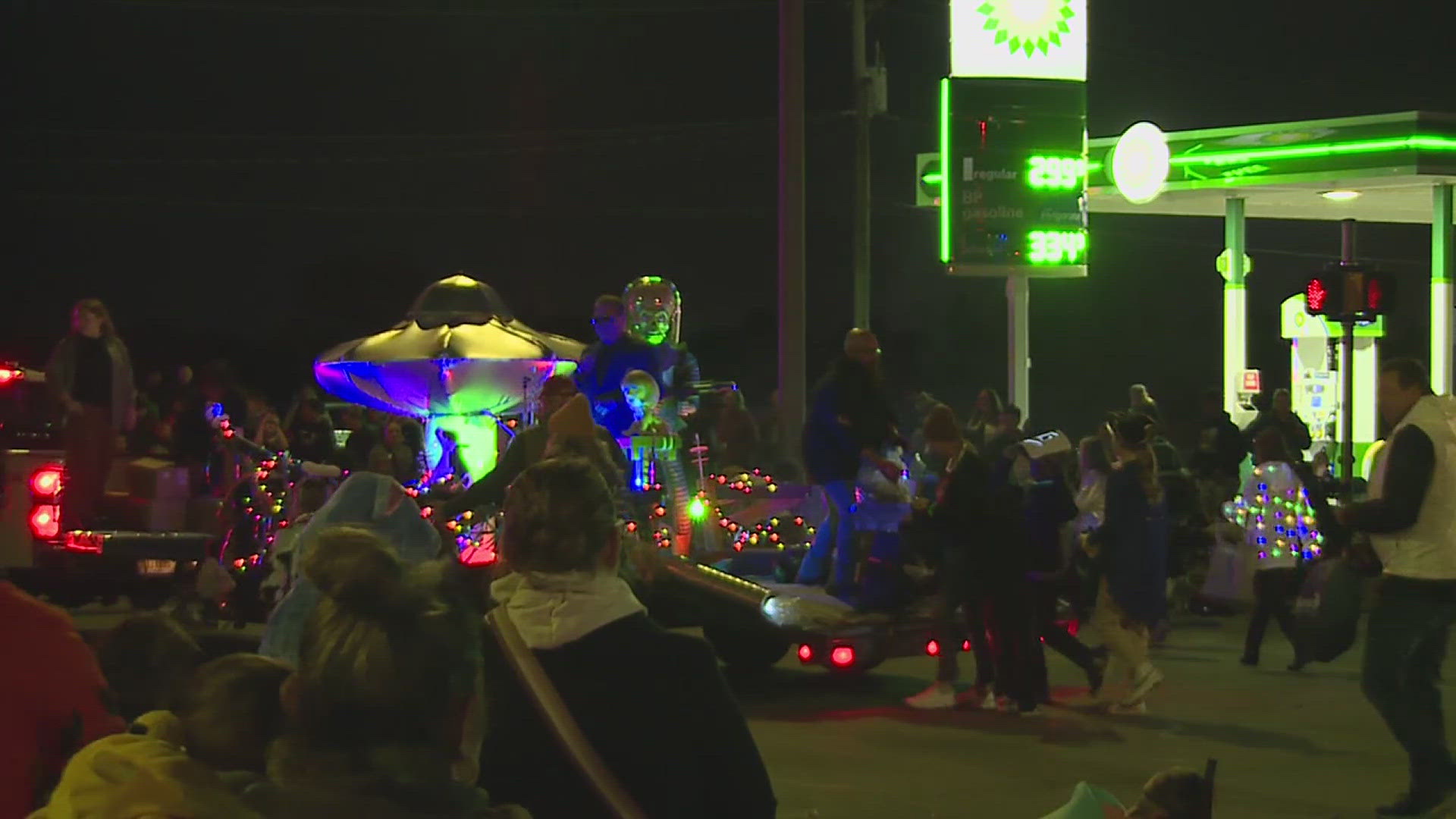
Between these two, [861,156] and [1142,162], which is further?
[861,156]

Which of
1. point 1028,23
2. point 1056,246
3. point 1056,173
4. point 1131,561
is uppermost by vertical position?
point 1028,23

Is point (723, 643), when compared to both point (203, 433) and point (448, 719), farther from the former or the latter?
point (448, 719)

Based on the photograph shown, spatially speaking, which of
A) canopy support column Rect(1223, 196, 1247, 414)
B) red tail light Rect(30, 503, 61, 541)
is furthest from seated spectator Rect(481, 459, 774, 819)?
canopy support column Rect(1223, 196, 1247, 414)

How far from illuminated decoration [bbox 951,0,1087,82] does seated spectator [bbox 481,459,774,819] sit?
22.4m

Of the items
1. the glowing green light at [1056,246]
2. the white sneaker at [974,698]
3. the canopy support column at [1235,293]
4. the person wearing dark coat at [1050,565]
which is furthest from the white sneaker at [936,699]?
the canopy support column at [1235,293]

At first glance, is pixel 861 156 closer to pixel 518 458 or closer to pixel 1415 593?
pixel 518 458

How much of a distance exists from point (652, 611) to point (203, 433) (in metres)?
5.98

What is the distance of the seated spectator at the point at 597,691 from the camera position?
3.79 metres

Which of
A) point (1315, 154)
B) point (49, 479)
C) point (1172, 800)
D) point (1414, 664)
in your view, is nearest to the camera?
point (1172, 800)

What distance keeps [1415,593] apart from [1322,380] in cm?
2094

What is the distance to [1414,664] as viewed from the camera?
8.38m

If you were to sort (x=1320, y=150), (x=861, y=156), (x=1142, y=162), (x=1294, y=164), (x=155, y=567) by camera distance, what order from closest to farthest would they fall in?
(x=155, y=567)
(x=1320, y=150)
(x=1294, y=164)
(x=1142, y=162)
(x=861, y=156)

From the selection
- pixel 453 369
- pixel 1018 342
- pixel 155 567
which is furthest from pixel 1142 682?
pixel 1018 342

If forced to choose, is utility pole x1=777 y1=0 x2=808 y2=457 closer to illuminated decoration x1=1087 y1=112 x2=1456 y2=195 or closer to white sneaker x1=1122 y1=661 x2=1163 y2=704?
white sneaker x1=1122 y1=661 x2=1163 y2=704
